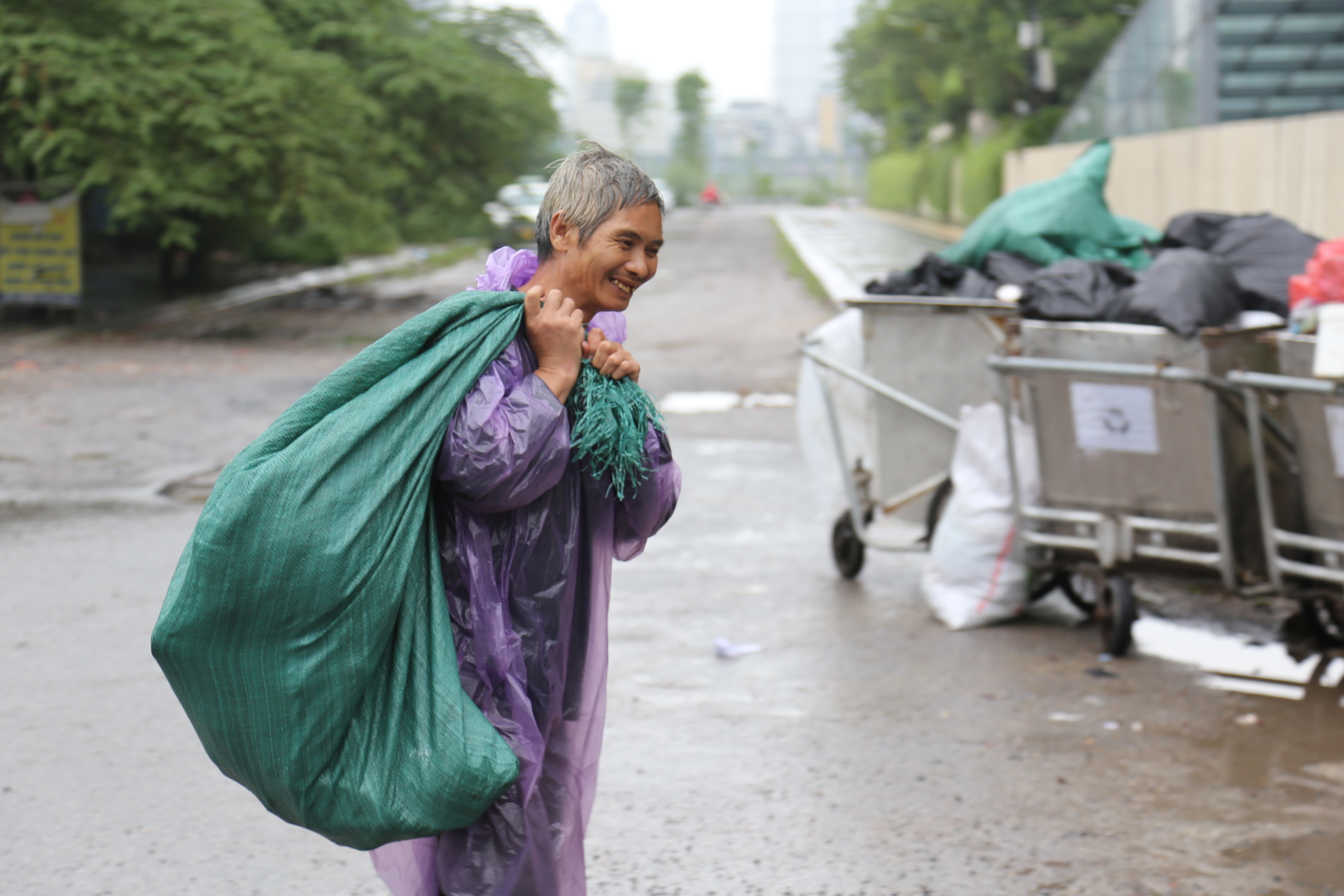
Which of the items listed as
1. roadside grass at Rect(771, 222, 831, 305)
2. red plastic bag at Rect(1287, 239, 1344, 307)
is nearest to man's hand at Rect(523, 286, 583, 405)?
red plastic bag at Rect(1287, 239, 1344, 307)

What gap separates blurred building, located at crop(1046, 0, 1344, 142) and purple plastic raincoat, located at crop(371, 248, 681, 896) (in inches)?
713

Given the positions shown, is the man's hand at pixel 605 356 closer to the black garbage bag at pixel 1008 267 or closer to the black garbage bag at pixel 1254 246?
the black garbage bag at pixel 1254 246

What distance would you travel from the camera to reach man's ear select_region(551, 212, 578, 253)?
239 centimetres

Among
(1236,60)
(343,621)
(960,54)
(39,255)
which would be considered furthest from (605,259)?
(960,54)

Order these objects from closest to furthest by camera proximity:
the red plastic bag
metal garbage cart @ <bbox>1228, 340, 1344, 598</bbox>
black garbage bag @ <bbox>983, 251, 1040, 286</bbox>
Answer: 1. metal garbage cart @ <bbox>1228, 340, 1344, 598</bbox>
2. the red plastic bag
3. black garbage bag @ <bbox>983, 251, 1040, 286</bbox>

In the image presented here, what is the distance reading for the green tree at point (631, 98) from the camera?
96.4 metres

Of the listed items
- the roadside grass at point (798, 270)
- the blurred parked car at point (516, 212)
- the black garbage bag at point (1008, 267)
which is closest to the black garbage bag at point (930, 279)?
the black garbage bag at point (1008, 267)

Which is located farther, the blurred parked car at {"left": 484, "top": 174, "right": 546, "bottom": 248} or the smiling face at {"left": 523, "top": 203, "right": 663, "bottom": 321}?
the blurred parked car at {"left": 484, "top": 174, "right": 546, "bottom": 248}

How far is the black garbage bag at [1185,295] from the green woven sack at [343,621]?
356 cm

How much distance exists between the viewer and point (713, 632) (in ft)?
18.9

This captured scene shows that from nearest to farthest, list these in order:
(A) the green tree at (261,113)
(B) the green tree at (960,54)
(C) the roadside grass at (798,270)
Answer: (A) the green tree at (261,113) → (C) the roadside grass at (798,270) → (B) the green tree at (960,54)

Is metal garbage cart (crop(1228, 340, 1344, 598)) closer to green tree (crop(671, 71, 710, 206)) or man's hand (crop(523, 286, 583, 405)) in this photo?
man's hand (crop(523, 286, 583, 405))

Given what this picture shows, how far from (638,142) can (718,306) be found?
76.1 metres

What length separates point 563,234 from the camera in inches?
94.6
